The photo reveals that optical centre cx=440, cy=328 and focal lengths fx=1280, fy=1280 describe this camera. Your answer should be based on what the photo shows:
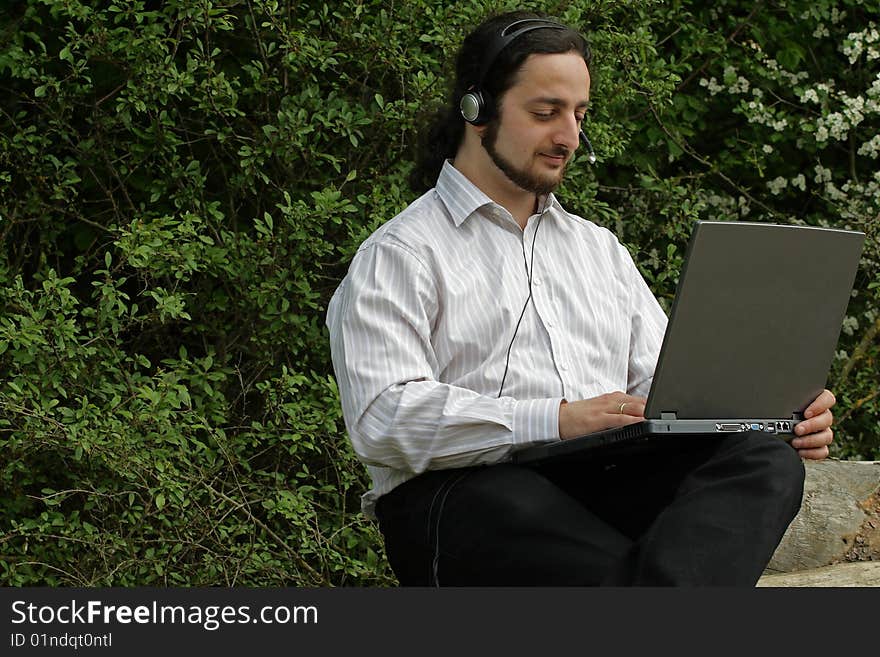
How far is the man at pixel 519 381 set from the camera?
88.1 inches

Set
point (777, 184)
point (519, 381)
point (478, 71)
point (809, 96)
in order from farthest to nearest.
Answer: point (777, 184) → point (809, 96) → point (478, 71) → point (519, 381)

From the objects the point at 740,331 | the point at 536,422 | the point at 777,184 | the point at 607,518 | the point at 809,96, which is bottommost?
the point at 607,518

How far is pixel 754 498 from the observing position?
A: 7.18 feet

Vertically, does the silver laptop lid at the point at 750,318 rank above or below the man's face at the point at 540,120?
below

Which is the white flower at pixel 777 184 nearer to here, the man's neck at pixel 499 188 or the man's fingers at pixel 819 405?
the man's neck at pixel 499 188

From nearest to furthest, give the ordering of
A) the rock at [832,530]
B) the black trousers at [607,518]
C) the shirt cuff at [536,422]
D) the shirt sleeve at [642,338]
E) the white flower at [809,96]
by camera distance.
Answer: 1. the black trousers at [607,518]
2. the shirt cuff at [536,422]
3. the shirt sleeve at [642,338]
4. the rock at [832,530]
5. the white flower at [809,96]

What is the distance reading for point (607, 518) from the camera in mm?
2551

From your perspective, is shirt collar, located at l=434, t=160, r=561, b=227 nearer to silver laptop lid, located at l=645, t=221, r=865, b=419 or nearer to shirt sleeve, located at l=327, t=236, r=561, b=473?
shirt sleeve, located at l=327, t=236, r=561, b=473

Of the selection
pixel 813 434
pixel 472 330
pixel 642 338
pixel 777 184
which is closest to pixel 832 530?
pixel 642 338

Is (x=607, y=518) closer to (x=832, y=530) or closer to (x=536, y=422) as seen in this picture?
(x=536, y=422)

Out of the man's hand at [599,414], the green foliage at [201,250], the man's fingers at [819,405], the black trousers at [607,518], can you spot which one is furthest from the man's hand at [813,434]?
the green foliage at [201,250]

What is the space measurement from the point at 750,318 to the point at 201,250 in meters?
2.12

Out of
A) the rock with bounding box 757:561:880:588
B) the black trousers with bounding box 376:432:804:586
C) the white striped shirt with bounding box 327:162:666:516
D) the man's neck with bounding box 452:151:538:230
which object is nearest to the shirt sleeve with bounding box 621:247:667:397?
the white striped shirt with bounding box 327:162:666:516

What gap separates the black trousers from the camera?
83.6 inches
